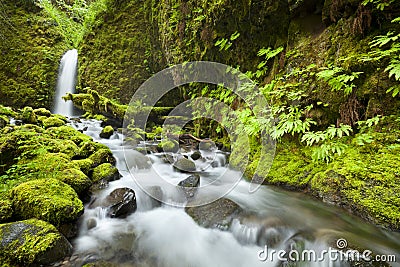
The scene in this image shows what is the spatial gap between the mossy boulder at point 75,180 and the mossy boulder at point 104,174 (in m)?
0.43

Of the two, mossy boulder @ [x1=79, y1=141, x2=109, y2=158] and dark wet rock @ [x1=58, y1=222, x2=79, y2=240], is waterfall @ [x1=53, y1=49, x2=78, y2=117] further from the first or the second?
dark wet rock @ [x1=58, y1=222, x2=79, y2=240]

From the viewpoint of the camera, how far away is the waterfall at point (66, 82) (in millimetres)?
11914

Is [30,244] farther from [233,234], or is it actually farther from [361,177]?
[361,177]

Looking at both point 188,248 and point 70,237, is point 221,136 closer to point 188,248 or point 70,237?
point 188,248

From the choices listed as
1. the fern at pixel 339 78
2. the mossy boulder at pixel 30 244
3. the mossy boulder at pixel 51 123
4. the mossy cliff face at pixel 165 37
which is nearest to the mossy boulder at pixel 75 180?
the mossy boulder at pixel 30 244

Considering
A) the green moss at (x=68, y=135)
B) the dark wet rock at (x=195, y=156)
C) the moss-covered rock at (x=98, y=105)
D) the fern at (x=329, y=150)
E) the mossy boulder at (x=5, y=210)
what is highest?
the moss-covered rock at (x=98, y=105)

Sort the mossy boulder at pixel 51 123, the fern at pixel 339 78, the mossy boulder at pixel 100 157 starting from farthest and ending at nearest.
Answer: the mossy boulder at pixel 51 123, the mossy boulder at pixel 100 157, the fern at pixel 339 78

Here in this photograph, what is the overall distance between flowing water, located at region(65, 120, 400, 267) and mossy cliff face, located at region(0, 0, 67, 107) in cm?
1154

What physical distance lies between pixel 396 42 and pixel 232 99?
369cm

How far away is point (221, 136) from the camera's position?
22.0ft

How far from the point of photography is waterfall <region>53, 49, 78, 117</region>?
11.9m

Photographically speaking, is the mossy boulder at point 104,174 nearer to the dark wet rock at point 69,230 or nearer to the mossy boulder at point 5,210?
the dark wet rock at point 69,230

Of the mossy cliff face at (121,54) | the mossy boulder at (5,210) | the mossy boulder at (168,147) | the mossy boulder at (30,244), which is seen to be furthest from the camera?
the mossy cliff face at (121,54)

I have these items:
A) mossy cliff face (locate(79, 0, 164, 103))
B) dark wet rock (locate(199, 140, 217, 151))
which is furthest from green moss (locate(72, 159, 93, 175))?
mossy cliff face (locate(79, 0, 164, 103))
